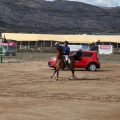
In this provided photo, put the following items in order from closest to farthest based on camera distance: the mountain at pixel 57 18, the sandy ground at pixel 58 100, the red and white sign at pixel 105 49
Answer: the sandy ground at pixel 58 100 → the red and white sign at pixel 105 49 → the mountain at pixel 57 18

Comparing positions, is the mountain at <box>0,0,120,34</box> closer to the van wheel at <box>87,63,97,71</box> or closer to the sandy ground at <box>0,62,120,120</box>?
the van wheel at <box>87,63,97,71</box>

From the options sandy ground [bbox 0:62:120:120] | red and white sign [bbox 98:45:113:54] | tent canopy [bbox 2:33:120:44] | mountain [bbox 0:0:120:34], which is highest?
mountain [bbox 0:0:120:34]

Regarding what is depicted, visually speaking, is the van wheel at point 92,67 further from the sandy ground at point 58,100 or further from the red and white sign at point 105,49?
the red and white sign at point 105,49

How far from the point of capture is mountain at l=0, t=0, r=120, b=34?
402 feet

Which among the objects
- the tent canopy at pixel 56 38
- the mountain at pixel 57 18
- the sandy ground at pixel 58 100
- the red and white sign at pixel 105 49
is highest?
the mountain at pixel 57 18

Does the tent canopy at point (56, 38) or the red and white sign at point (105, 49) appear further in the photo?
the tent canopy at point (56, 38)

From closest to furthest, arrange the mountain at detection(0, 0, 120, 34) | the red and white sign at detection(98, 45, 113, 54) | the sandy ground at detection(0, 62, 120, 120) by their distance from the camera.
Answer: the sandy ground at detection(0, 62, 120, 120) < the red and white sign at detection(98, 45, 113, 54) < the mountain at detection(0, 0, 120, 34)

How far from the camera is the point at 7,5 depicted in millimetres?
132875

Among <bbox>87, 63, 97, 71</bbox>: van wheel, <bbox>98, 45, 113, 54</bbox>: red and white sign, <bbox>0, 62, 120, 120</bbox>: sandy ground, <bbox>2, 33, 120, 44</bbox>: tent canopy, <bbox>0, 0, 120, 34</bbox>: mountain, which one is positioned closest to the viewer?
<bbox>0, 62, 120, 120</bbox>: sandy ground

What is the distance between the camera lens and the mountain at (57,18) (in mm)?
122500

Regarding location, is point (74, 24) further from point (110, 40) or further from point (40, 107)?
point (40, 107)

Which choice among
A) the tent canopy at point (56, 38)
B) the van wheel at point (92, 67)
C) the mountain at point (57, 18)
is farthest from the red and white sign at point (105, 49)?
the mountain at point (57, 18)

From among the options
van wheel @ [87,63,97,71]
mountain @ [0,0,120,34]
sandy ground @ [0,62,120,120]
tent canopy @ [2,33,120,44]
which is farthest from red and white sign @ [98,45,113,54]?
mountain @ [0,0,120,34]

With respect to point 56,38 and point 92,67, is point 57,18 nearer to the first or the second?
point 56,38
